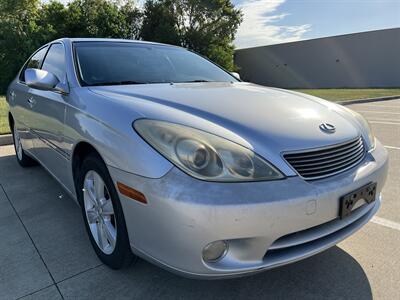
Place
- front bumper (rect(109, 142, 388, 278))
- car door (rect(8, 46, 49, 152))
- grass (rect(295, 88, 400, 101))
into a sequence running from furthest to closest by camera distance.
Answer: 1. grass (rect(295, 88, 400, 101))
2. car door (rect(8, 46, 49, 152))
3. front bumper (rect(109, 142, 388, 278))

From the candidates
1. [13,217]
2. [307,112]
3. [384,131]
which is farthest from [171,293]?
[384,131]

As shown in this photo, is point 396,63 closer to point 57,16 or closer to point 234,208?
point 57,16

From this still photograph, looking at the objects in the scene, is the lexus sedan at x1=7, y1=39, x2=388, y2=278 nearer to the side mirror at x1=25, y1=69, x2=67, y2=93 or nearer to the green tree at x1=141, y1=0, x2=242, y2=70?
the side mirror at x1=25, y1=69, x2=67, y2=93

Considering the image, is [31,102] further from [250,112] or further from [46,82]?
[250,112]

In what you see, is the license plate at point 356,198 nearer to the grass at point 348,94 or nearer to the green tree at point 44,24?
the grass at point 348,94

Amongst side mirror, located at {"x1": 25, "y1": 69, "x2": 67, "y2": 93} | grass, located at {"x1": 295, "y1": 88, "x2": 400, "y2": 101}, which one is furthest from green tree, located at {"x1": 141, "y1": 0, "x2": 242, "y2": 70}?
side mirror, located at {"x1": 25, "y1": 69, "x2": 67, "y2": 93}

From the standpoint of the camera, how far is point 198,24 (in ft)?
100

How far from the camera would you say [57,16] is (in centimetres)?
2445

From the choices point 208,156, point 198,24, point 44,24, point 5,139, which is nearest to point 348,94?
point 5,139

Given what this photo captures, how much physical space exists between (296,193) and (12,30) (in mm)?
24180

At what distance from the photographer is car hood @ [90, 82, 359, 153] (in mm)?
1917

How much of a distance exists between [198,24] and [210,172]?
30777 mm

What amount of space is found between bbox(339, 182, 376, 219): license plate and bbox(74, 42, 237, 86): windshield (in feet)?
5.39

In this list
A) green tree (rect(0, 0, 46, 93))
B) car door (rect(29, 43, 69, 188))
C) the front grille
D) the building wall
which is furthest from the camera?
the building wall
